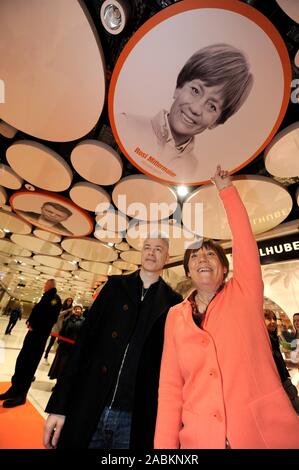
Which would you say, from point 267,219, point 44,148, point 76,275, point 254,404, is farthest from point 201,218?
point 76,275

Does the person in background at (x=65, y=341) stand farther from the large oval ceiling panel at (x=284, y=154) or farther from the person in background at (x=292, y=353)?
the large oval ceiling panel at (x=284, y=154)

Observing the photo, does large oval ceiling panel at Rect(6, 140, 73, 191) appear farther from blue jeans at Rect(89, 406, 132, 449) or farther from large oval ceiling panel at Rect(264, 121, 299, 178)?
blue jeans at Rect(89, 406, 132, 449)

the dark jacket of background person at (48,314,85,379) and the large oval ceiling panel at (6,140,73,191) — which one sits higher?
the large oval ceiling panel at (6,140,73,191)

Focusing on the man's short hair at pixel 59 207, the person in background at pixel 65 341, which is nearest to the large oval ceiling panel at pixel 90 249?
the man's short hair at pixel 59 207

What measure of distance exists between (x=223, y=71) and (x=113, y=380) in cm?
279

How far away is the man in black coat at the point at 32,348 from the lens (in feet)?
11.6

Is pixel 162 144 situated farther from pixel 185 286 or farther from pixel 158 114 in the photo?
pixel 185 286

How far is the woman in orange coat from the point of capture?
89 cm

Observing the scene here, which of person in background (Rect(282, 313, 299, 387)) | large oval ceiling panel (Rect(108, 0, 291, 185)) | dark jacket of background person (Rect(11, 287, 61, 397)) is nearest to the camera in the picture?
large oval ceiling panel (Rect(108, 0, 291, 185))

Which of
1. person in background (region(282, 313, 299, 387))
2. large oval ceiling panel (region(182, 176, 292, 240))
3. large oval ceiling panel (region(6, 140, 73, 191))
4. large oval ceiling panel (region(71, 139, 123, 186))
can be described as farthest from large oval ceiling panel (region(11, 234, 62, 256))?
person in background (region(282, 313, 299, 387))

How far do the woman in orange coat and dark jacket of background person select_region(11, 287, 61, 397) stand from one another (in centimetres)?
351

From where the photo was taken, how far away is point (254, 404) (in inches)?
35.6

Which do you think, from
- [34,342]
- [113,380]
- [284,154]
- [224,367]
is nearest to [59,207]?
[34,342]

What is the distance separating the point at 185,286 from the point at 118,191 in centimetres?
480
